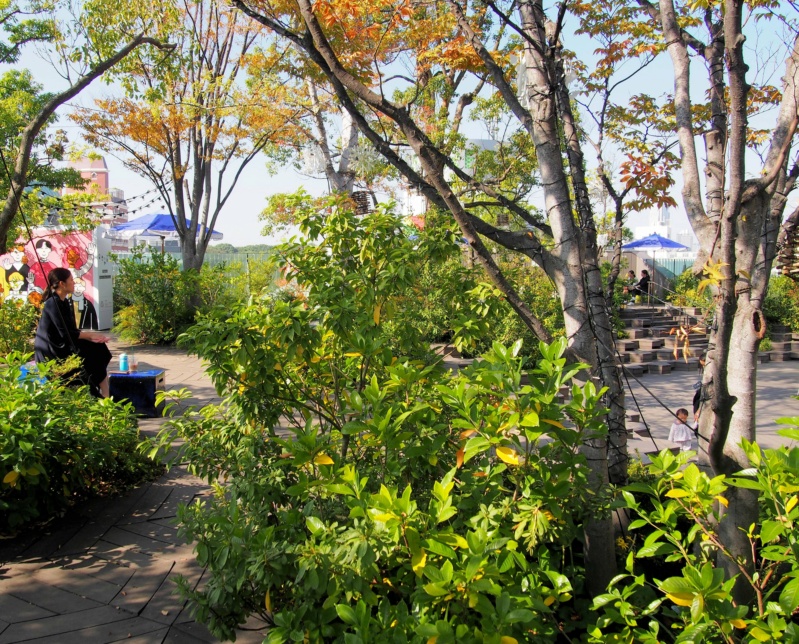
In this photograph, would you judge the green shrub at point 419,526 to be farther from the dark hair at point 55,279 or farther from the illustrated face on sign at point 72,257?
the illustrated face on sign at point 72,257

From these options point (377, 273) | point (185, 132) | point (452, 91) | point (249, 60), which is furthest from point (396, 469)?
point (185, 132)

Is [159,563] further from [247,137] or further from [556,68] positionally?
[247,137]

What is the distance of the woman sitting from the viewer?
539 centimetres

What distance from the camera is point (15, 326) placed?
318 inches

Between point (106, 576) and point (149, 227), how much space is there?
20.4m

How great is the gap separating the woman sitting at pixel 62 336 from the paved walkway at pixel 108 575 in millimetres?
1410

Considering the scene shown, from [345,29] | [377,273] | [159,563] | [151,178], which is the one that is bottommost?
[159,563]

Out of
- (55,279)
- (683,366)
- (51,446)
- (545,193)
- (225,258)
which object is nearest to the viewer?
(545,193)

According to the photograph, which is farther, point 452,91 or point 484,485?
point 452,91

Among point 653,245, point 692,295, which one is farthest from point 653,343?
point 653,245

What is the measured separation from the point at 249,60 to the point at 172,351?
6766 millimetres

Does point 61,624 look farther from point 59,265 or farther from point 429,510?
point 59,265

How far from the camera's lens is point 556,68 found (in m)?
3.09

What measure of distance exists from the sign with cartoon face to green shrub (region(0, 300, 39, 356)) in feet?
18.8
